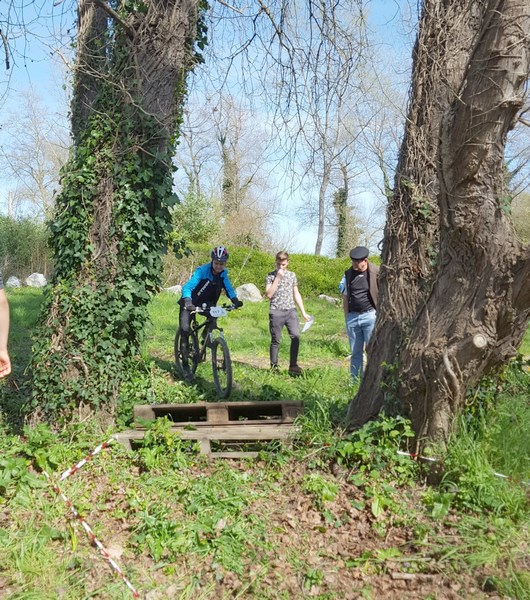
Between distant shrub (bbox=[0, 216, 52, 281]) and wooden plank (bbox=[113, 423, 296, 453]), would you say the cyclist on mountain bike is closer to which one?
wooden plank (bbox=[113, 423, 296, 453])

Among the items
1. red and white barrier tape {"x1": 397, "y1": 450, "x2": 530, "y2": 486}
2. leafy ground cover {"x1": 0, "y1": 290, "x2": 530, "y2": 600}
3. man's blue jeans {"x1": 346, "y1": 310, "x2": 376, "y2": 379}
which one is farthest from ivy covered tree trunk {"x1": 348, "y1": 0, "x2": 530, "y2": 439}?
man's blue jeans {"x1": 346, "y1": 310, "x2": 376, "y2": 379}

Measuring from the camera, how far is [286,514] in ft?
13.3

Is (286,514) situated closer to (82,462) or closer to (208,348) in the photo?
(82,462)

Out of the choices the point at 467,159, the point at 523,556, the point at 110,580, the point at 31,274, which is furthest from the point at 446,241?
the point at 31,274

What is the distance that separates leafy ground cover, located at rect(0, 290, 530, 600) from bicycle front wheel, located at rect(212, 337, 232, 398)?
177 cm

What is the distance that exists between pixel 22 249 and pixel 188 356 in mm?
17238

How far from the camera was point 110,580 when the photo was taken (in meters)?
3.52

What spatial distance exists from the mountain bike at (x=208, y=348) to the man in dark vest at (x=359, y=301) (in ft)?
5.32

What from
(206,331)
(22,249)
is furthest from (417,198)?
(22,249)

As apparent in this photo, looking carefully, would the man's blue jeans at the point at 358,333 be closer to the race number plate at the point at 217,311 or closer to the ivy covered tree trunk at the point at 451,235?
the race number plate at the point at 217,311

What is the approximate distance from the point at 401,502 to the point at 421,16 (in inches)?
158

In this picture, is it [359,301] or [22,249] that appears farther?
[22,249]

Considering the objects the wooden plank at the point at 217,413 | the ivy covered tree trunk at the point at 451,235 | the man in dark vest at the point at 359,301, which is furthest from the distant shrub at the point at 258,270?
the ivy covered tree trunk at the point at 451,235

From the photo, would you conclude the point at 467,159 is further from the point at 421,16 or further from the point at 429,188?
the point at 421,16
